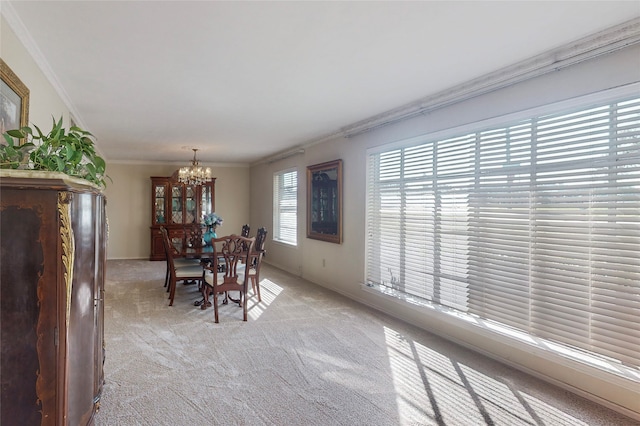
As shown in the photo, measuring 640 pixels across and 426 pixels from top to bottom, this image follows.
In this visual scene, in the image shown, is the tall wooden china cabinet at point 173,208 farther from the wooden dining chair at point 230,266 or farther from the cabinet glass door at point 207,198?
the wooden dining chair at point 230,266

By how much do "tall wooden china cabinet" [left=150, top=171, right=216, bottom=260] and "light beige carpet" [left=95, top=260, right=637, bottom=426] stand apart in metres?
4.05

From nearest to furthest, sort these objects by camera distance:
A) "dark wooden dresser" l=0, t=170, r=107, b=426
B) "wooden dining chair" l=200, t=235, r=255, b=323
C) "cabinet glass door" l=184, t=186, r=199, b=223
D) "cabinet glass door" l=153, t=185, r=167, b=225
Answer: "dark wooden dresser" l=0, t=170, r=107, b=426
"wooden dining chair" l=200, t=235, r=255, b=323
"cabinet glass door" l=153, t=185, r=167, b=225
"cabinet glass door" l=184, t=186, r=199, b=223

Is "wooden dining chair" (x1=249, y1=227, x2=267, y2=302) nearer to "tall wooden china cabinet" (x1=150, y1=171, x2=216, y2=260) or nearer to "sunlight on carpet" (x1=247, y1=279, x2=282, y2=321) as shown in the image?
"sunlight on carpet" (x1=247, y1=279, x2=282, y2=321)

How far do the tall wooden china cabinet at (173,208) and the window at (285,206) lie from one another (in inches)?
78.2

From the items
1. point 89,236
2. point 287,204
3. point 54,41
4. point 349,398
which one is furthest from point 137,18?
point 287,204

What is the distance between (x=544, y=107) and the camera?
2.59 metres

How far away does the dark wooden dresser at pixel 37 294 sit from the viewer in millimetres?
1339

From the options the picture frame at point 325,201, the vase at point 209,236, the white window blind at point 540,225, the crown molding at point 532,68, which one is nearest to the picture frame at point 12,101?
the vase at point 209,236

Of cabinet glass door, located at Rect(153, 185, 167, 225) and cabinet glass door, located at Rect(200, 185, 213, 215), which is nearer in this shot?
cabinet glass door, located at Rect(153, 185, 167, 225)

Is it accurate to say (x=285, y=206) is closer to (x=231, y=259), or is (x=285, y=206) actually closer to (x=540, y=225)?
(x=231, y=259)

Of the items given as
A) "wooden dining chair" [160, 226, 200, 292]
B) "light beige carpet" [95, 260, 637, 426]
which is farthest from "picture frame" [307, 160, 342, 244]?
"wooden dining chair" [160, 226, 200, 292]

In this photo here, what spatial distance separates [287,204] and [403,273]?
11.6ft

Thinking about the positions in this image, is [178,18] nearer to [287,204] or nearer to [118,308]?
[118,308]

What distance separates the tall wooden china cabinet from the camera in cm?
791
